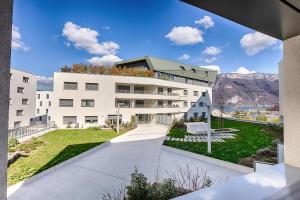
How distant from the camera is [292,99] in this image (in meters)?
1.79

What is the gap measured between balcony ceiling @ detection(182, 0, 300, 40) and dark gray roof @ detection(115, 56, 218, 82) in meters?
20.9

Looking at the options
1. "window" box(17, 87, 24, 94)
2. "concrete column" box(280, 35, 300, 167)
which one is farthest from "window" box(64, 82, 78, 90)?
"concrete column" box(280, 35, 300, 167)

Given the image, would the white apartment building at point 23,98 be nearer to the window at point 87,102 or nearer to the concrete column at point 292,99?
the window at point 87,102

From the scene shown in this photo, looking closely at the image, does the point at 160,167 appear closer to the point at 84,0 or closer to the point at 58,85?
the point at 84,0

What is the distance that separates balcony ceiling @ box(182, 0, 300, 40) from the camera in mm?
1057

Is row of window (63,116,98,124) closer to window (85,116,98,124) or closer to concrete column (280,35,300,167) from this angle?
window (85,116,98,124)

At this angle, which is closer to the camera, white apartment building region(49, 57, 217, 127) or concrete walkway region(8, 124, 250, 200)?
concrete walkway region(8, 124, 250, 200)

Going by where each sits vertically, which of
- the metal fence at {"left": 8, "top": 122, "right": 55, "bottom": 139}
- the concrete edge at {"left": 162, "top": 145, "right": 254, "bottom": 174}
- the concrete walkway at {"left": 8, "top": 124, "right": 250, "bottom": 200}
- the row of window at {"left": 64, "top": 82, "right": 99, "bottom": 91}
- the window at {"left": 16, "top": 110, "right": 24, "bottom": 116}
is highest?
the row of window at {"left": 64, "top": 82, "right": 99, "bottom": 91}

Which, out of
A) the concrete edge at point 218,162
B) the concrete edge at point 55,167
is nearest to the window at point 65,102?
the concrete edge at point 55,167

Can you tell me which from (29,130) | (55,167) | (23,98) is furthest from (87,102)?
(55,167)

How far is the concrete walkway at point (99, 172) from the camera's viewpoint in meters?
4.45

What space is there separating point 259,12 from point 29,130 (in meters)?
14.4

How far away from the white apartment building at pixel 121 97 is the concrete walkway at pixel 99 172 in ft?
29.8

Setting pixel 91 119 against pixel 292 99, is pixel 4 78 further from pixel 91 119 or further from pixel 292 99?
pixel 91 119
